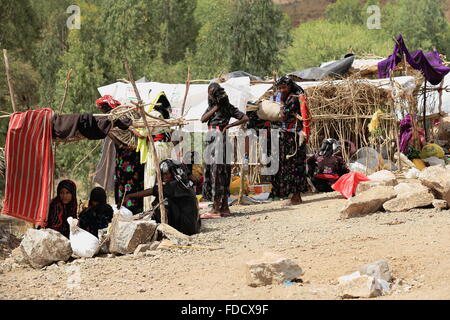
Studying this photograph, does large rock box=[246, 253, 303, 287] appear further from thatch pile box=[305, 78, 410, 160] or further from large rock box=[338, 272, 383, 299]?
thatch pile box=[305, 78, 410, 160]

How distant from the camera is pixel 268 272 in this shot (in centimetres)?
495

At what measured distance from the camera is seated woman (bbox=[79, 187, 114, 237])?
22.9ft

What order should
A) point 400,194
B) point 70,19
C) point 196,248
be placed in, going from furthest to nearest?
point 70,19 → point 400,194 → point 196,248

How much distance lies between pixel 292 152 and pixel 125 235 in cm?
335

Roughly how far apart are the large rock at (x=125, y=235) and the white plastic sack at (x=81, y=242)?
17 cm

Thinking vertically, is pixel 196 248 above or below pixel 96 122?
below

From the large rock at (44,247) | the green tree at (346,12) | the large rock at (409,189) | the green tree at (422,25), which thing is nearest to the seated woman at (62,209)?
the large rock at (44,247)

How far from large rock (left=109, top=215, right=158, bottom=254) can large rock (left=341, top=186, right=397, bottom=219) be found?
2.31 m

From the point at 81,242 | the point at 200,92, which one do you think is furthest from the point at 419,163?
the point at 81,242

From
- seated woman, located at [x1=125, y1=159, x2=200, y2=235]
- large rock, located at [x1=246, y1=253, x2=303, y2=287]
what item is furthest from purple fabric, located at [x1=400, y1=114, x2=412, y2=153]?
large rock, located at [x1=246, y1=253, x2=303, y2=287]
